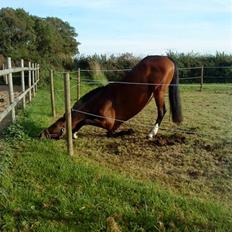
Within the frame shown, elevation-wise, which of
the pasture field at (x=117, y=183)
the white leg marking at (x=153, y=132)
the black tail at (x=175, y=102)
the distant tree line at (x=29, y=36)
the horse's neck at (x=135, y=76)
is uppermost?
the distant tree line at (x=29, y=36)

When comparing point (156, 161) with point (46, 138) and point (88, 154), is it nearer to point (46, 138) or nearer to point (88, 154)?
point (88, 154)

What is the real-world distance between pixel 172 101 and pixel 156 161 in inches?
96.4

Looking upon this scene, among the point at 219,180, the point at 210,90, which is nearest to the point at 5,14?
the point at 210,90

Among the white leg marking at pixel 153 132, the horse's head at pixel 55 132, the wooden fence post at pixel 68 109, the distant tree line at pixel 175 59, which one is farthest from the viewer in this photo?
the distant tree line at pixel 175 59

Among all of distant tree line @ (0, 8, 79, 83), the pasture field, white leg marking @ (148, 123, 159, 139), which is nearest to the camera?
the pasture field

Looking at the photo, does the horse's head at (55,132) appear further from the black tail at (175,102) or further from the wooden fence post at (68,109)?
the black tail at (175,102)

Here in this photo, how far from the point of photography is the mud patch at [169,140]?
21.9ft

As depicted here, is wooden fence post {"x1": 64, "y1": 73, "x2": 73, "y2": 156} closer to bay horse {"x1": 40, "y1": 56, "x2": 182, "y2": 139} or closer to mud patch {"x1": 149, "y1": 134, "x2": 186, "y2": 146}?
bay horse {"x1": 40, "y1": 56, "x2": 182, "y2": 139}

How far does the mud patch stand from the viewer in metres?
6.69

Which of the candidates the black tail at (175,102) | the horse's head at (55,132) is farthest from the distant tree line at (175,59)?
the horse's head at (55,132)

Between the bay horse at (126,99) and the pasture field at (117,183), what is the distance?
12.4 inches

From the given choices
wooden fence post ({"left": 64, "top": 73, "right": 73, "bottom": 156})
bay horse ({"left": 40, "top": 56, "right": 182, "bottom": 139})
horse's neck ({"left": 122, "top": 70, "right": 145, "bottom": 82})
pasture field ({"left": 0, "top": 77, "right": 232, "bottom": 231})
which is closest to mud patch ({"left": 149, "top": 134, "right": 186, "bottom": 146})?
pasture field ({"left": 0, "top": 77, "right": 232, "bottom": 231})

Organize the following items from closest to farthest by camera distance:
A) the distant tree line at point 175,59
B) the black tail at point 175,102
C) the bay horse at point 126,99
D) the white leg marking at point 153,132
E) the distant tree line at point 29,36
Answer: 1. the bay horse at point 126,99
2. the white leg marking at point 153,132
3. the black tail at point 175,102
4. the distant tree line at point 175,59
5. the distant tree line at point 29,36

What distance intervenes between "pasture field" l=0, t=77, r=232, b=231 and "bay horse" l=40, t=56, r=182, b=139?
316 millimetres
